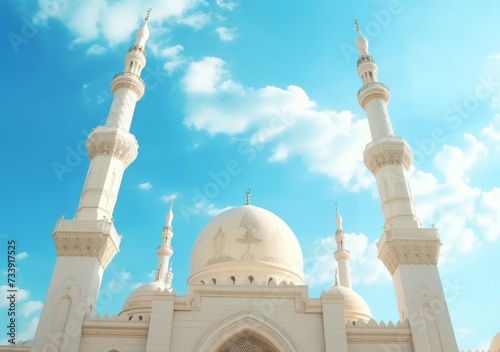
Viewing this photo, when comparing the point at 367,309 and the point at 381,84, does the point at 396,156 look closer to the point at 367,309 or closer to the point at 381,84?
the point at 381,84

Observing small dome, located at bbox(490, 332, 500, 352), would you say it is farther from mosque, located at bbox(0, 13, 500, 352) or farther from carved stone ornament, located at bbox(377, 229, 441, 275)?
carved stone ornament, located at bbox(377, 229, 441, 275)

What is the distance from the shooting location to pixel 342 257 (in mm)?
27672

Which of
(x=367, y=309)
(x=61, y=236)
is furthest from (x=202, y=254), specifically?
(x=367, y=309)

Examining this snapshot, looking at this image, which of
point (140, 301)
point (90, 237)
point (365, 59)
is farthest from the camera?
point (365, 59)

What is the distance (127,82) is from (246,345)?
45.9 ft

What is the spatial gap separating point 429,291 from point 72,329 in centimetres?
1236

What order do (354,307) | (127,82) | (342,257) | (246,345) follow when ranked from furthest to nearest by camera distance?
(342,257), (127,82), (354,307), (246,345)

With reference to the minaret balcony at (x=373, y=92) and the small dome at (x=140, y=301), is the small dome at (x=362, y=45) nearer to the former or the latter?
the minaret balcony at (x=373, y=92)

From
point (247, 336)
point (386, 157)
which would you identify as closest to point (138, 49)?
point (386, 157)

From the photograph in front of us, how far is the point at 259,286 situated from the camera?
14656 mm

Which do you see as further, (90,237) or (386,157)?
(386,157)

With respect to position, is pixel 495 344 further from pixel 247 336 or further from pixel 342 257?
pixel 342 257

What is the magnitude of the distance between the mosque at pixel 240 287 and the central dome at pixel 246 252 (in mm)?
48

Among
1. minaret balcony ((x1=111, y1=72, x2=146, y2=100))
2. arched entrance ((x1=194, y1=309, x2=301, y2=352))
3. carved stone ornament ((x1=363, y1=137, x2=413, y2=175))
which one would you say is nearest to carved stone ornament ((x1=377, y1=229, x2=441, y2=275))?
carved stone ornament ((x1=363, y1=137, x2=413, y2=175))
